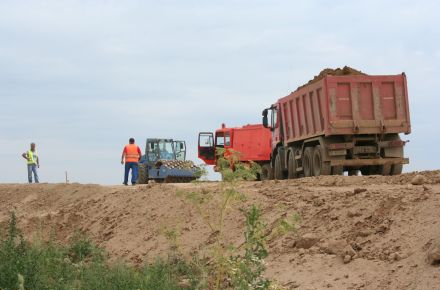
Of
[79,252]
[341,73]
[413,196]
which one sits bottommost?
[79,252]

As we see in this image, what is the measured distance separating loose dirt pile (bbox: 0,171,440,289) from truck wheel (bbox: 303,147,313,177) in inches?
132

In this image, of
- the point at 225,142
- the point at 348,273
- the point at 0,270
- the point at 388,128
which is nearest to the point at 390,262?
the point at 348,273

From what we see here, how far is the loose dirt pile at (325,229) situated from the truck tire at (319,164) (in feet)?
8.69

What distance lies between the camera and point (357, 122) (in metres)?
17.4

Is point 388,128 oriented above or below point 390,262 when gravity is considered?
above

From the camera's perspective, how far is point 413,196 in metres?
9.87

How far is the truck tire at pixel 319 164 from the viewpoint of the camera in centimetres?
1773

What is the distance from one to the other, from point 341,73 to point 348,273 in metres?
10.7

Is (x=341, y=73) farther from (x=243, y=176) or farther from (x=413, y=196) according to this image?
(x=243, y=176)

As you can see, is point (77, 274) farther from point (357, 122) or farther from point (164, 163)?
point (164, 163)

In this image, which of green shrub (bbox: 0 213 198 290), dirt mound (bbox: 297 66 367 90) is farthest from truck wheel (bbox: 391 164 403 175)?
green shrub (bbox: 0 213 198 290)

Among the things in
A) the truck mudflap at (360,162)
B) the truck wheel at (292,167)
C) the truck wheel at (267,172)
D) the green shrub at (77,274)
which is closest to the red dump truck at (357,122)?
the truck mudflap at (360,162)

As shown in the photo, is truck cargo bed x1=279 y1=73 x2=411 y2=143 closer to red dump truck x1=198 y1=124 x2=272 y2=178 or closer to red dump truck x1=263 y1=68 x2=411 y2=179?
red dump truck x1=263 y1=68 x2=411 y2=179

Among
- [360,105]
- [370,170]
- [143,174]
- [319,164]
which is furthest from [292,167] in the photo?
[143,174]
